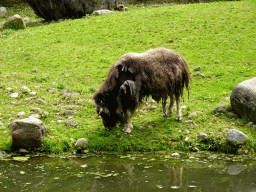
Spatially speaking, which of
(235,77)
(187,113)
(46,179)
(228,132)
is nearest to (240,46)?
(235,77)

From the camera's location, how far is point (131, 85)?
9.07 metres

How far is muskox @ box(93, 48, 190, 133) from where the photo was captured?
→ 9203 mm

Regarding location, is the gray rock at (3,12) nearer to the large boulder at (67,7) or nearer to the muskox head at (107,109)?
the large boulder at (67,7)

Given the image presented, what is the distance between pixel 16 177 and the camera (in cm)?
680

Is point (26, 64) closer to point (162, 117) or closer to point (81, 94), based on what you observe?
point (81, 94)

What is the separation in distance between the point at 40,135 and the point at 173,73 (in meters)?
4.57

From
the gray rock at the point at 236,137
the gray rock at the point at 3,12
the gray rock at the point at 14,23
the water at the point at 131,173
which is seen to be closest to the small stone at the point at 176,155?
the water at the point at 131,173

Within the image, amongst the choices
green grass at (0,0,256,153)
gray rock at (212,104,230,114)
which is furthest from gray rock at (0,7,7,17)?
gray rock at (212,104,230,114)

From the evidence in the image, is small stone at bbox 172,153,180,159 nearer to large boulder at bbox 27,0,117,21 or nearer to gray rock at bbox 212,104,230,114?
gray rock at bbox 212,104,230,114

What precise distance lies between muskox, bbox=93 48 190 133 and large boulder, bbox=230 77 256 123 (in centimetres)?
210

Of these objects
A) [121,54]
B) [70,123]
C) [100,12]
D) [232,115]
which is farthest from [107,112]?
[100,12]

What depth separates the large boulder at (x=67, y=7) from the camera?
27531mm

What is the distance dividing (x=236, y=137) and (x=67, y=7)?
75.5 feet

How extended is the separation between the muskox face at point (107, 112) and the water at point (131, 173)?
1.43 meters
